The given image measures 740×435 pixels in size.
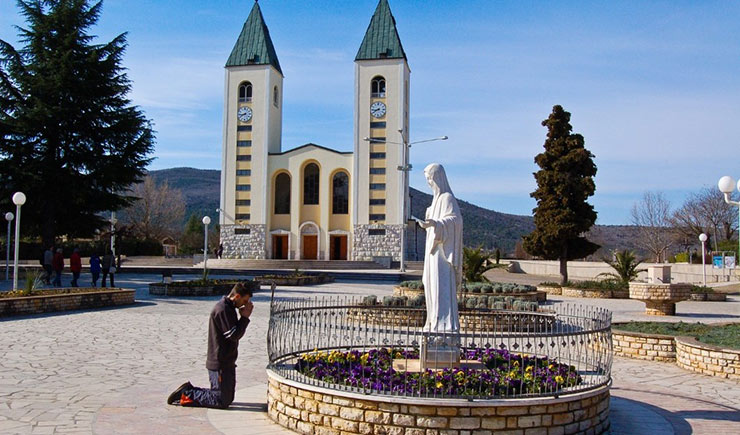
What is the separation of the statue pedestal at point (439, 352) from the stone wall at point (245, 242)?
49.0 meters

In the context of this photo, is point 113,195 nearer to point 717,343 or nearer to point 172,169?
point 717,343

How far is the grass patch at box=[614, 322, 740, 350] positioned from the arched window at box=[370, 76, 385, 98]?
4302 cm

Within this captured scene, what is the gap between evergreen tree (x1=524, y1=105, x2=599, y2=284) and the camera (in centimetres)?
3023

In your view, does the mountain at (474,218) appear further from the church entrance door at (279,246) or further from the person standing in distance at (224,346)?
the person standing in distance at (224,346)

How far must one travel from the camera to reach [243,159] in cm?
5650

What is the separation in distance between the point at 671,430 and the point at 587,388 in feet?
3.91

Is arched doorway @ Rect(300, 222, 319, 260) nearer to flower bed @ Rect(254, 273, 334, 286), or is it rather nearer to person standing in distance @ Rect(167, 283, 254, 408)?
flower bed @ Rect(254, 273, 334, 286)

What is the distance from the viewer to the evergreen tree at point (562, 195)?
30234 millimetres

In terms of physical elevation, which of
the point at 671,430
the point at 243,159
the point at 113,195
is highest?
the point at 243,159

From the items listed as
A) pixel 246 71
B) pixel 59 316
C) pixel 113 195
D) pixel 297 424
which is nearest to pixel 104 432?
pixel 297 424

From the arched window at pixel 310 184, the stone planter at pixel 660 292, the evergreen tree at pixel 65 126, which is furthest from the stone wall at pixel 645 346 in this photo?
the arched window at pixel 310 184

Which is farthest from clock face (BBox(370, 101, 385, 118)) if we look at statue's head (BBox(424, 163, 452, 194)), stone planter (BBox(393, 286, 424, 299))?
statue's head (BBox(424, 163, 452, 194))

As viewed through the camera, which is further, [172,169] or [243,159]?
[172,169]

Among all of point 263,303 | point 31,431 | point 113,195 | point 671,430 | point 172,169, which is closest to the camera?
point 31,431
